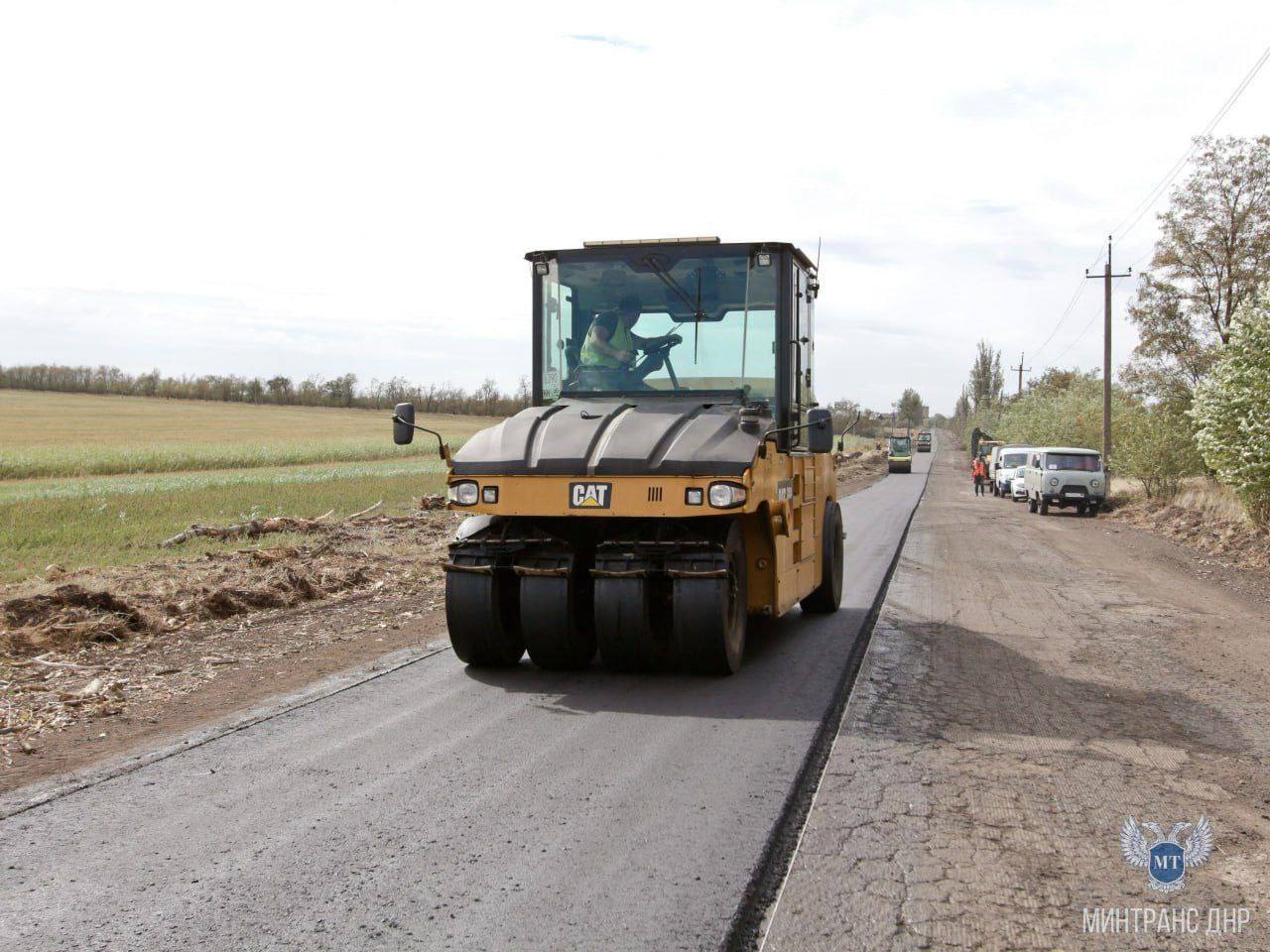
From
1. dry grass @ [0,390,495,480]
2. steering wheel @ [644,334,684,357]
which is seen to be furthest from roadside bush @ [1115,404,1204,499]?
dry grass @ [0,390,495,480]

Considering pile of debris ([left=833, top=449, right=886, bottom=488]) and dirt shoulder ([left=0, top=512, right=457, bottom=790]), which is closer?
dirt shoulder ([left=0, top=512, right=457, bottom=790])

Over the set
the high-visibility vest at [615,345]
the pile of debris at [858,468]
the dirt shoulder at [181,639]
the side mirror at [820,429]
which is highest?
the high-visibility vest at [615,345]

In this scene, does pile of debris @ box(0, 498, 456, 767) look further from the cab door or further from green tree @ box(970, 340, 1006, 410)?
green tree @ box(970, 340, 1006, 410)

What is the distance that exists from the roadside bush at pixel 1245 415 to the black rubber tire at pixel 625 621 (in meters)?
15.2

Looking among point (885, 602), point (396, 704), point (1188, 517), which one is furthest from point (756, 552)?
point (1188, 517)

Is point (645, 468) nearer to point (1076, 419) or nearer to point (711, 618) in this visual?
point (711, 618)

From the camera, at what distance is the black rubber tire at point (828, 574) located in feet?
34.4

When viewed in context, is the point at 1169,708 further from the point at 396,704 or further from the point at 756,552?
the point at 396,704

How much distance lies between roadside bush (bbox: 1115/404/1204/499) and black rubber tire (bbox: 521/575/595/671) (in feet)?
83.3

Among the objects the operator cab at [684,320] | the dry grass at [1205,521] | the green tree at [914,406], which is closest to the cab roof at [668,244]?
the operator cab at [684,320]

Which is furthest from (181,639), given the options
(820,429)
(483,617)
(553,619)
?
(820,429)

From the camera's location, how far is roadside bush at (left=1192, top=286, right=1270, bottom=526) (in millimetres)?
18484

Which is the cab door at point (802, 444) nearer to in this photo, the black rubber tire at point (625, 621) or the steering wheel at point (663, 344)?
the steering wheel at point (663, 344)

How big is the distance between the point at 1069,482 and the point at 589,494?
82.6 ft
